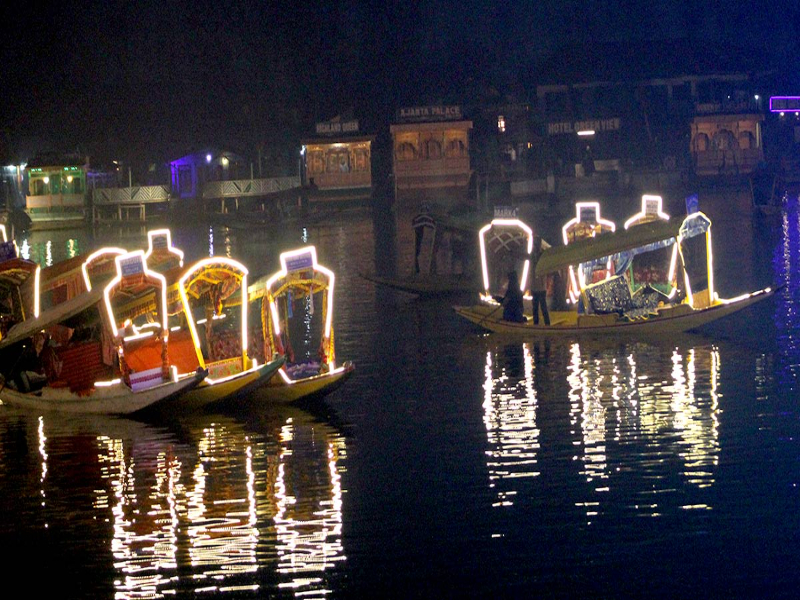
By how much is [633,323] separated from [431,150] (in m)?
51.9

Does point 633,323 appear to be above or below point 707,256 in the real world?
below

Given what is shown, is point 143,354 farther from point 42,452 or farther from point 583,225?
point 583,225

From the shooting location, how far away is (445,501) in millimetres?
12477

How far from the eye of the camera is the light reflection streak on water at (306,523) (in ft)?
34.6

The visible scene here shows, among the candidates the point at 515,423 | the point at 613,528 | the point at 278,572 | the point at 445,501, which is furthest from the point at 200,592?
the point at 515,423

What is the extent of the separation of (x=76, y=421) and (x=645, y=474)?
880cm

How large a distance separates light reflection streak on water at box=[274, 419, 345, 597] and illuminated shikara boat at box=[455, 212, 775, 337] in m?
8.60

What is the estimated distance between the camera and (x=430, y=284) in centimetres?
3030

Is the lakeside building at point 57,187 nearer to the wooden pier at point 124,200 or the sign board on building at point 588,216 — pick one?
the wooden pier at point 124,200

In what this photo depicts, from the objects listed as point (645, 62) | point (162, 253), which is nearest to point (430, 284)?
point (162, 253)

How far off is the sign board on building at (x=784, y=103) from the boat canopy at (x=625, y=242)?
63387mm

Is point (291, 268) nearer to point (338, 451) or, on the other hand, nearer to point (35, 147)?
point (338, 451)

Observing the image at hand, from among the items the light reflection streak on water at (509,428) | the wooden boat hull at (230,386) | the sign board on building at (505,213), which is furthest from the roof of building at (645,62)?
the wooden boat hull at (230,386)

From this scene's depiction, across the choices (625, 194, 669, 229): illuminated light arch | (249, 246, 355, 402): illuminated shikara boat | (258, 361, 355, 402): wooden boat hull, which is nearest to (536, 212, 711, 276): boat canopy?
(625, 194, 669, 229): illuminated light arch
